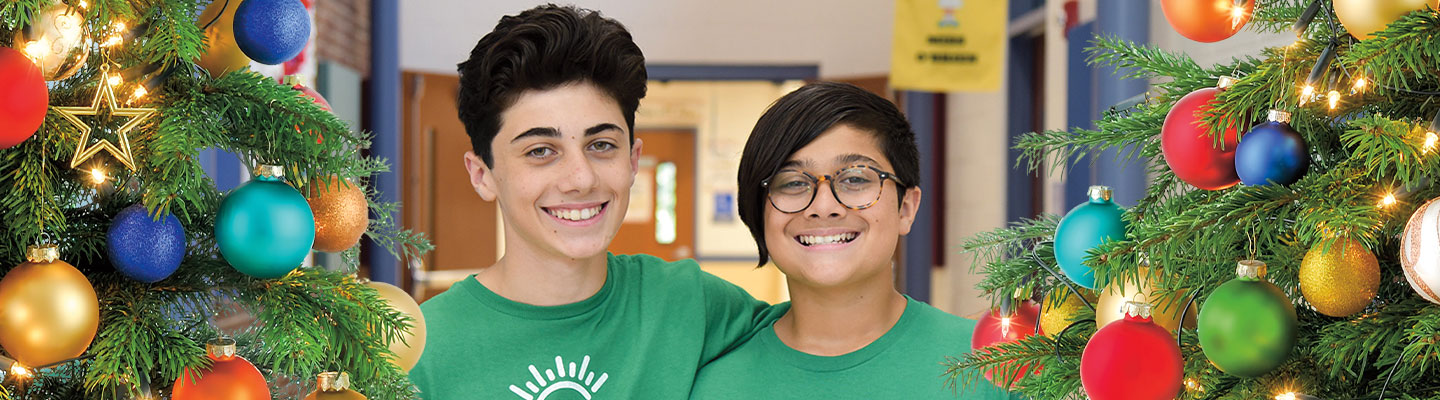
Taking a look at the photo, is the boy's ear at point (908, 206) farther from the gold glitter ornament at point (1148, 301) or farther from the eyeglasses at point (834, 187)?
the gold glitter ornament at point (1148, 301)

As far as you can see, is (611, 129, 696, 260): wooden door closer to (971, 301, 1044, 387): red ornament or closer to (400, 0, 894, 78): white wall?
(400, 0, 894, 78): white wall

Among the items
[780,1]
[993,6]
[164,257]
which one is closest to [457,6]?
[780,1]

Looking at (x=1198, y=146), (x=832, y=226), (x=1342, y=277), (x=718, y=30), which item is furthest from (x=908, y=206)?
(x=718, y=30)

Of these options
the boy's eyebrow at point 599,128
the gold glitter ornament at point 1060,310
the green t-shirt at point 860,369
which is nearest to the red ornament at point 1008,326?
the gold glitter ornament at point 1060,310

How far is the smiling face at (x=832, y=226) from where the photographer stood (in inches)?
64.7

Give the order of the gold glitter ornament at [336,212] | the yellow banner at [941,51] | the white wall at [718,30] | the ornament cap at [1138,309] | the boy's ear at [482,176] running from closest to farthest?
the ornament cap at [1138,309]
the gold glitter ornament at [336,212]
the boy's ear at [482,176]
the yellow banner at [941,51]
the white wall at [718,30]

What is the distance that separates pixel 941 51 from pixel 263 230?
3.90m

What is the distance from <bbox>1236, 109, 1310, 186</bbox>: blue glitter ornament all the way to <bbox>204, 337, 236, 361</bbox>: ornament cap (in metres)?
0.84

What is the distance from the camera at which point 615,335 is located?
1.76 meters

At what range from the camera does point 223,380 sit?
95cm

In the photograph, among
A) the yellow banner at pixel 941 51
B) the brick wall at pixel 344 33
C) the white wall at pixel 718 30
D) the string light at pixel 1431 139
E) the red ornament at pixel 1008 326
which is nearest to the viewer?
the string light at pixel 1431 139

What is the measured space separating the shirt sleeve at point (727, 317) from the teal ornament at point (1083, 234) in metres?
0.76

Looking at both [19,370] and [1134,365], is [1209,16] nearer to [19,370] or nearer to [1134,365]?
[1134,365]

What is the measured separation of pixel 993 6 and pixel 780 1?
1739mm
